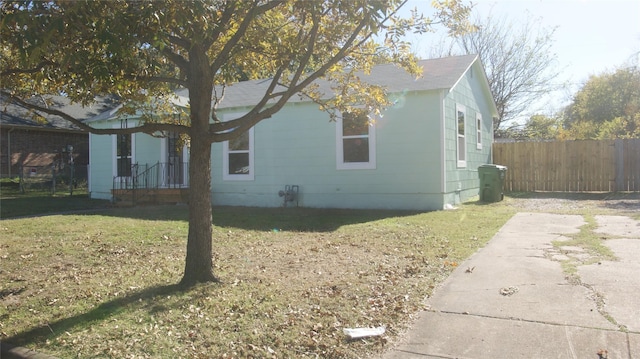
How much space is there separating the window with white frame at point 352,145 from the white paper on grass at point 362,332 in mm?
8861

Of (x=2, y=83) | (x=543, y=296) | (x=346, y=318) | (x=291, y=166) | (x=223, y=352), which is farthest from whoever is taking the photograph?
(x=291, y=166)

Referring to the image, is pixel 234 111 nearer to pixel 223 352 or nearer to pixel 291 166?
pixel 291 166

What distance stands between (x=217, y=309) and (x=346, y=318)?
1239 millimetres

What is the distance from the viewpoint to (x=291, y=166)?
45.2ft

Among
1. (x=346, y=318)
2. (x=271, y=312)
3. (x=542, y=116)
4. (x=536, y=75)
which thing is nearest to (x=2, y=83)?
(x=271, y=312)

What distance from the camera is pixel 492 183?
1406 centimetres

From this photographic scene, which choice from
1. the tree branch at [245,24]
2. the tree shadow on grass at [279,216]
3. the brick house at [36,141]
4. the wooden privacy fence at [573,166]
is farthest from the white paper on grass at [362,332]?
the brick house at [36,141]

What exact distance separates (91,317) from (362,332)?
2538 millimetres

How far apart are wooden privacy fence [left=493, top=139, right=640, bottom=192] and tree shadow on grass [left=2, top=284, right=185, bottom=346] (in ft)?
50.9

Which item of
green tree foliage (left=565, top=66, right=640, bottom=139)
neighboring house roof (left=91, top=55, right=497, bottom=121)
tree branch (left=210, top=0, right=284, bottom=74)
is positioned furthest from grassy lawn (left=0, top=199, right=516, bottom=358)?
green tree foliage (left=565, top=66, right=640, bottom=139)

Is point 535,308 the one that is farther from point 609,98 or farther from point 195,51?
point 609,98

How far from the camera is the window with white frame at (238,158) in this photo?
14.4m

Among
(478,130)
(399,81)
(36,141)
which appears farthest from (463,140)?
(36,141)

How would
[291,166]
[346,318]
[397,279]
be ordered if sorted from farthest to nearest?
[291,166]
[397,279]
[346,318]
